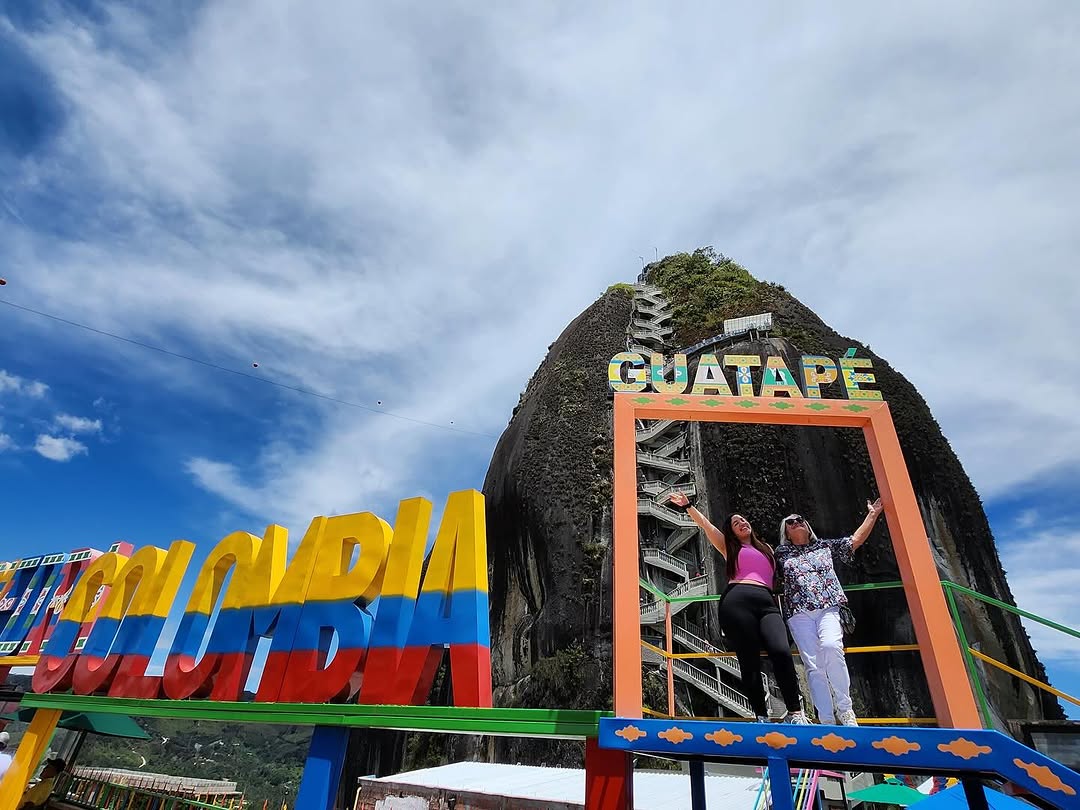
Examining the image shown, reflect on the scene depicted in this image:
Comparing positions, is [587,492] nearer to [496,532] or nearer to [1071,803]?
[496,532]

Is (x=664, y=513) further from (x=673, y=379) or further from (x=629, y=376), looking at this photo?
(x=629, y=376)

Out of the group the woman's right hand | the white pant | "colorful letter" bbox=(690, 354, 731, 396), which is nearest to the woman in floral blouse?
the white pant

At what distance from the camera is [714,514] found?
30328 mm

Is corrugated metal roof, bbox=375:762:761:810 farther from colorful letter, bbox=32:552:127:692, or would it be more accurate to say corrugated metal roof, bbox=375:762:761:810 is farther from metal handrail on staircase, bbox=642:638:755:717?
colorful letter, bbox=32:552:127:692

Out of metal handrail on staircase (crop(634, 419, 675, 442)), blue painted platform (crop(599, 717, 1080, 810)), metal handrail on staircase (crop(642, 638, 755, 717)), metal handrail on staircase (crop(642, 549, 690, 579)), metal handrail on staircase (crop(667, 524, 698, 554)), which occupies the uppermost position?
metal handrail on staircase (crop(634, 419, 675, 442))

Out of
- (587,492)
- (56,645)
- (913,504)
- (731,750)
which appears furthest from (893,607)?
(56,645)

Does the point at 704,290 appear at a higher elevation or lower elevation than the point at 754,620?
higher

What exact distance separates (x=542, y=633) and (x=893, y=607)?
1529cm

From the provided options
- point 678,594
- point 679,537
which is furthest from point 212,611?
point 679,537

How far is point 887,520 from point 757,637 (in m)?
1.68

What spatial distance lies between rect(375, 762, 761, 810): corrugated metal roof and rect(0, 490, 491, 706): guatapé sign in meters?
8.93

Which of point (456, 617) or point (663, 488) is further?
point (663, 488)

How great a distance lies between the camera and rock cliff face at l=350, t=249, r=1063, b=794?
2397 centimetres

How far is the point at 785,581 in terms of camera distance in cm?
522
